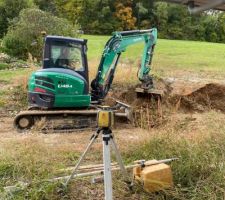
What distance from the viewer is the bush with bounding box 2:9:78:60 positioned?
70.8 feet

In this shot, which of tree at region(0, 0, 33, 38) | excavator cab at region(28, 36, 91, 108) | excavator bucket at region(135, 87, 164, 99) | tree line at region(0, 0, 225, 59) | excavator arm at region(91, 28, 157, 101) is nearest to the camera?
excavator cab at region(28, 36, 91, 108)

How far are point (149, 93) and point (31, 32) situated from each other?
34.9ft

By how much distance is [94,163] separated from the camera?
7.02 meters

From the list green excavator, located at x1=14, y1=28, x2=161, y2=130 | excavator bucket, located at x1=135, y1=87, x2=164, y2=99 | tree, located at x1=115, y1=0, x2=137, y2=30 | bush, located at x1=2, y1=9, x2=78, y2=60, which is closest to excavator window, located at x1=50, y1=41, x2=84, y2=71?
green excavator, located at x1=14, y1=28, x2=161, y2=130

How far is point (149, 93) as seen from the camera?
40.7 ft

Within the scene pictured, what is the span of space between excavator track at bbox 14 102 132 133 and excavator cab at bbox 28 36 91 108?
0.19m

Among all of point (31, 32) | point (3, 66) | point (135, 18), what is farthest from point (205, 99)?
point (135, 18)

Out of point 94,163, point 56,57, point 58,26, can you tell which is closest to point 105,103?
point 56,57

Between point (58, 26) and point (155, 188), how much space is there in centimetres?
1686

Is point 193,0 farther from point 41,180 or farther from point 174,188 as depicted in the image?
point 41,180

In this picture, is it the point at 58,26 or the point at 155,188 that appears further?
the point at 58,26

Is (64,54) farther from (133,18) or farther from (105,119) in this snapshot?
(133,18)

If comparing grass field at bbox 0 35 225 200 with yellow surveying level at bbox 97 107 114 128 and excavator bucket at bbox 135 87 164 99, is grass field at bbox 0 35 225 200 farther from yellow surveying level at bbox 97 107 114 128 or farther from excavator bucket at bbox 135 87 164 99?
excavator bucket at bbox 135 87 164 99

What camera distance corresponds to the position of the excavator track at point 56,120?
10172 millimetres
